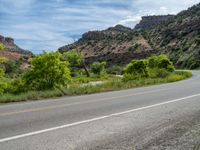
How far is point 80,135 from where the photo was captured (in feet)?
20.5

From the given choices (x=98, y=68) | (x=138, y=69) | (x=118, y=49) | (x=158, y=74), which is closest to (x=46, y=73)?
(x=138, y=69)

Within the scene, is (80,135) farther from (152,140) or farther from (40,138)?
(152,140)

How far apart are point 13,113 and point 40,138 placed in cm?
372

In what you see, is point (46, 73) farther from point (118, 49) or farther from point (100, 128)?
point (118, 49)

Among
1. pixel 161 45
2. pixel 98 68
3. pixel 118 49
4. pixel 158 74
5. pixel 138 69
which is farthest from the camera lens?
pixel 118 49

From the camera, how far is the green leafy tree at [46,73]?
2014 cm

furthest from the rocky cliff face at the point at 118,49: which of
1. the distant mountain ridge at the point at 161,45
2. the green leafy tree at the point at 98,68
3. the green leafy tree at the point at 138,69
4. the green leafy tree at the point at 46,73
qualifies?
the green leafy tree at the point at 46,73

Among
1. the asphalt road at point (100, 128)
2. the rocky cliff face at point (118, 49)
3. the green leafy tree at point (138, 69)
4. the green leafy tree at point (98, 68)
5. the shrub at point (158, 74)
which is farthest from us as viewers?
the rocky cliff face at point (118, 49)

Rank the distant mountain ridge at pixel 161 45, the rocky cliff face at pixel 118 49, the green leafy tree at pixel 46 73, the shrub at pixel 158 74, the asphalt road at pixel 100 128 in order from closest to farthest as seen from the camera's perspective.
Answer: the asphalt road at pixel 100 128 < the green leafy tree at pixel 46 73 < the shrub at pixel 158 74 < the distant mountain ridge at pixel 161 45 < the rocky cliff face at pixel 118 49

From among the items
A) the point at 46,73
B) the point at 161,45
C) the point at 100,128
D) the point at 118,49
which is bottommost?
the point at 100,128

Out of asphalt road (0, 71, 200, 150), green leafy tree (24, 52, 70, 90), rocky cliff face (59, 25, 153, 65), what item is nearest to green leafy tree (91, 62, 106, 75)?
rocky cliff face (59, 25, 153, 65)

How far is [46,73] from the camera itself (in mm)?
20375

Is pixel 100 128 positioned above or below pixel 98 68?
below

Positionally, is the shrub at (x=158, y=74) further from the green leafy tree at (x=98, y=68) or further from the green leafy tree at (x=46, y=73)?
the green leafy tree at (x=98, y=68)
